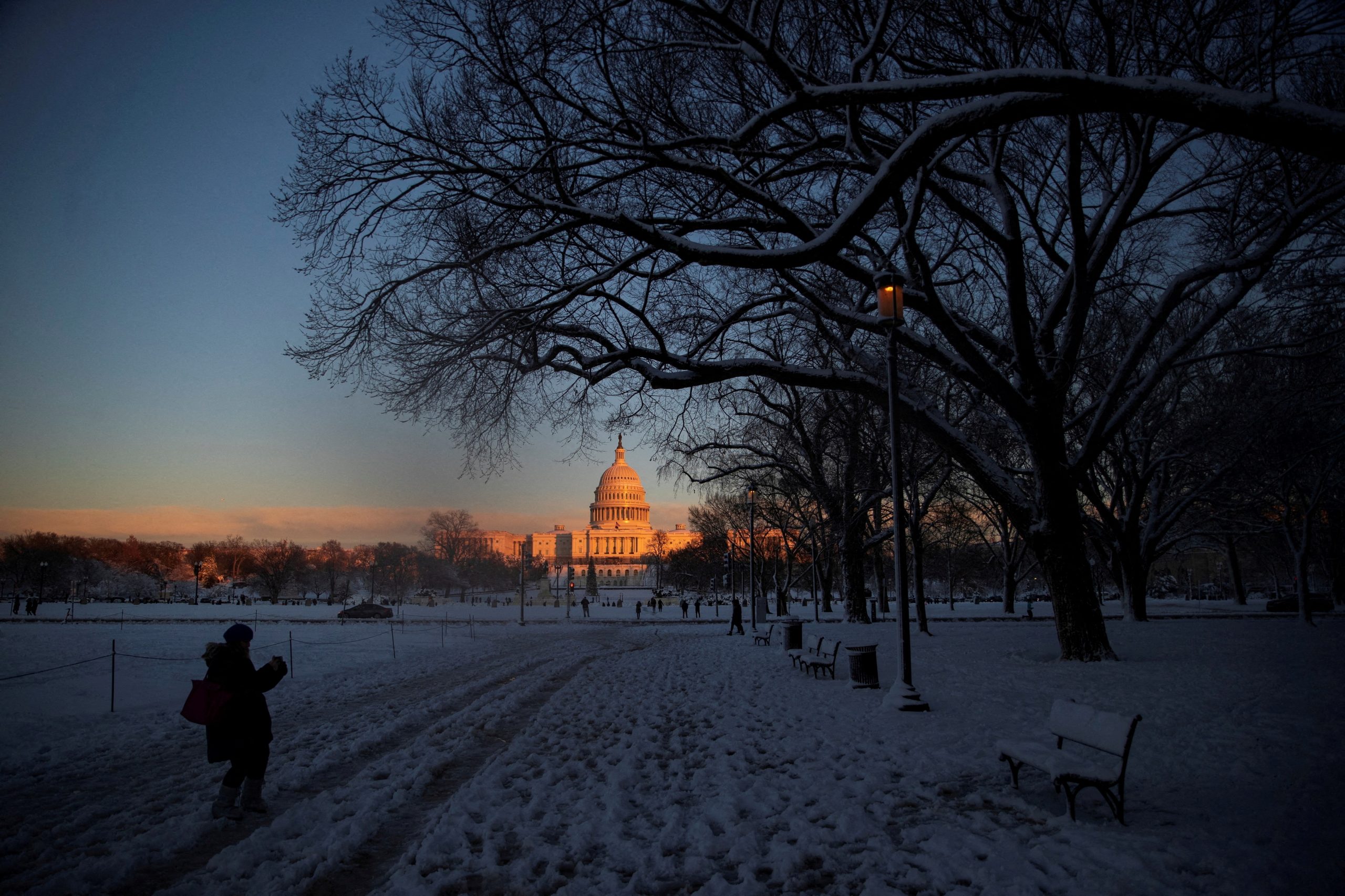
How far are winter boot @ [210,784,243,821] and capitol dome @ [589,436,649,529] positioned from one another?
143256mm

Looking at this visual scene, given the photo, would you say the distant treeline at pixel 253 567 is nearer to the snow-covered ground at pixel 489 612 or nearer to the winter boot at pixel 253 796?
the snow-covered ground at pixel 489 612

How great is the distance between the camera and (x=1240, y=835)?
4.69m

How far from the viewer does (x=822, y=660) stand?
45.5ft

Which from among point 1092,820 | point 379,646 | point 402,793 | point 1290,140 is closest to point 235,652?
point 402,793

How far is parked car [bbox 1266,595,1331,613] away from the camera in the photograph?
116 ft

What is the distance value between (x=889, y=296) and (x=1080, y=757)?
603 centimetres

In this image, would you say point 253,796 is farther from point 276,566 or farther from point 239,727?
point 276,566

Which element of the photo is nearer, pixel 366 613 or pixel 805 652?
pixel 805 652

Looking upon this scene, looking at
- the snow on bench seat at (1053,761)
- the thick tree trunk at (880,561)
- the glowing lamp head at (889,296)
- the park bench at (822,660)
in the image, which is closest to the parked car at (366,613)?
the thick tree trunk at (880,561)

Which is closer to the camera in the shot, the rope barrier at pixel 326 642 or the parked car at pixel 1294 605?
the rope barrier at pixel 326 642

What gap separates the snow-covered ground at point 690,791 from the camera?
445cm

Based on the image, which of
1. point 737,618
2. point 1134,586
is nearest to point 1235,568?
point 1134,586

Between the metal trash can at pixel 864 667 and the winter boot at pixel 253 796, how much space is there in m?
8.49

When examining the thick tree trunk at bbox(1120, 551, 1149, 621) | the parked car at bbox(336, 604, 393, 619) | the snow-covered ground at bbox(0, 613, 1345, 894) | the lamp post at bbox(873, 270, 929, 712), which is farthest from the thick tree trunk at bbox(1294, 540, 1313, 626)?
the parked car at bbox(336, 604, 393, 619)
